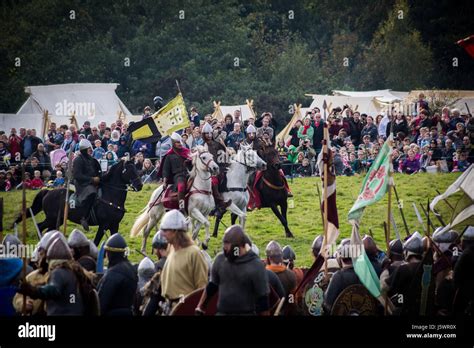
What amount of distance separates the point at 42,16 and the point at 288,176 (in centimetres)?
1409

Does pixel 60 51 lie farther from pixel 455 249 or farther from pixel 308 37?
pixel 455 249

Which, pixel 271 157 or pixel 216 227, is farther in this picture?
pixel 271 157

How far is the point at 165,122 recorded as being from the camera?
960 inches

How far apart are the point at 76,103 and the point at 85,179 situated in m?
13.1

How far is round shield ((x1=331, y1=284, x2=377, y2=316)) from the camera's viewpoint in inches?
520

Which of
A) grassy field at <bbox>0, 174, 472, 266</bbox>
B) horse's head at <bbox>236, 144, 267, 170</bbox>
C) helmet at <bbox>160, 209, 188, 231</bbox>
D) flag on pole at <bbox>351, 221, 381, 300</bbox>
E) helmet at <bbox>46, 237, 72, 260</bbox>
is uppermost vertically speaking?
helmet at <bbox>160, 209, 188, 231</bbox>

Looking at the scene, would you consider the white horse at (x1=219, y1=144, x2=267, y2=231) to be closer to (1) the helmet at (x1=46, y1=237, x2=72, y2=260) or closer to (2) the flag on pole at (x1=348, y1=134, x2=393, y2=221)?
(2) the flag on pole at (x1=348, y1=134, x2=393, y2=221)

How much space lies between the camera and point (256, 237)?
23.0m

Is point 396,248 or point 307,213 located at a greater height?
point 396,248

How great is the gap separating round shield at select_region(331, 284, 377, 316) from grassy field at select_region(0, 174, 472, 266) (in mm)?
7269

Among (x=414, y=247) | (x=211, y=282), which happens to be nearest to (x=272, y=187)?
(x=414, y=247)

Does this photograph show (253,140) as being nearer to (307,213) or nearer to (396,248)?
(307,213)

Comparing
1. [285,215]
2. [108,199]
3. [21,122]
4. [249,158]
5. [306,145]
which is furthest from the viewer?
[21,122]

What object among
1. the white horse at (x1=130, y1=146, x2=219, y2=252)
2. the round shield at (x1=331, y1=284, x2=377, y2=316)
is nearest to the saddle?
the white horse at (x1=130, y1=146, x2=219, y2=252)
